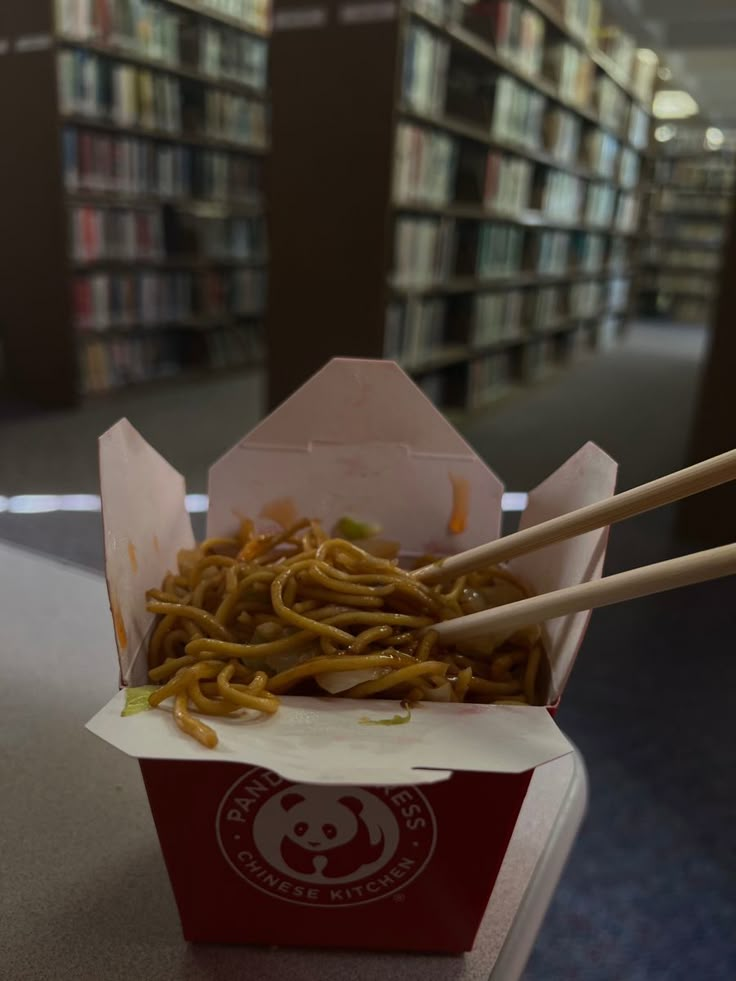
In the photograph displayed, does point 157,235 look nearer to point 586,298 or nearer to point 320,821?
point 586,298

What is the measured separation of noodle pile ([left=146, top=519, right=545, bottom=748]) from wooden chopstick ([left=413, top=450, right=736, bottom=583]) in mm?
81

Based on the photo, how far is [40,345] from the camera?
4.07 metres

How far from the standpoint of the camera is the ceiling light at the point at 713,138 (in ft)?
34.1

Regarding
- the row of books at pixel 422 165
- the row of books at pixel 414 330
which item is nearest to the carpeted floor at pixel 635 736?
the row of books at pixel 414 330

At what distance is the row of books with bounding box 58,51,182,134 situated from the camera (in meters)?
3.68

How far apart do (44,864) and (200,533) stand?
1.19 ft

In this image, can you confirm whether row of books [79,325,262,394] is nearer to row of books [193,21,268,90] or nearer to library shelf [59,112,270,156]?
library shelf [59,112,270,156]

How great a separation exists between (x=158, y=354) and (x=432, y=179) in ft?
6.71

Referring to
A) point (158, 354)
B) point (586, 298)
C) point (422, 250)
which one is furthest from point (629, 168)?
point (158, 354)

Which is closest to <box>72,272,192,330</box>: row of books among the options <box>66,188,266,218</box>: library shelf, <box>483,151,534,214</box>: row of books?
<box>66,188,266,218</box>: library shelf

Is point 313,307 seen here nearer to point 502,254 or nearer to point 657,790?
point 502,254

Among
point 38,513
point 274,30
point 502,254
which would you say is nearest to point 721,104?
point 502,254

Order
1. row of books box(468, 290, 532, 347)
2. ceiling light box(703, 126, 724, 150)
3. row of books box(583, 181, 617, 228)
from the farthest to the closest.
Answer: ceiling light box(703, 126, 724, 150)
row of books box(583, 181, 617, 228)
row of books box(468, 290, 532, 347)

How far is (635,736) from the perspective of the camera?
179 cm
